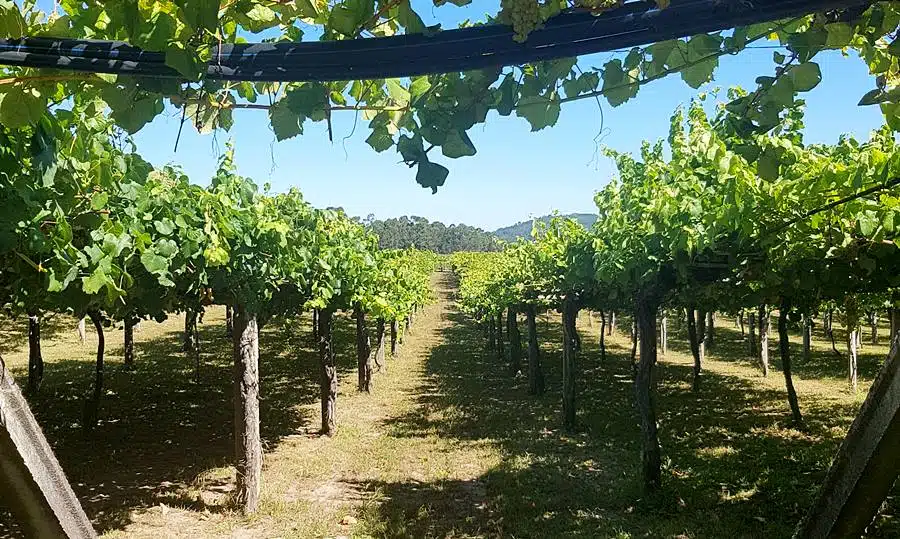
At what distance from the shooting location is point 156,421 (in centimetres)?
1112

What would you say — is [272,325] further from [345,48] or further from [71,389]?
[345,48]

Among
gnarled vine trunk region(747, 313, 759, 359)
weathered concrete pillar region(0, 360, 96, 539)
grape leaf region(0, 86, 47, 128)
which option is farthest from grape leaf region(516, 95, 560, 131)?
gnarled vine trunk region(747, 313, 759, 359)

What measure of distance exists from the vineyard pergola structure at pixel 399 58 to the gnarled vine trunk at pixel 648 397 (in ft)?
18.8

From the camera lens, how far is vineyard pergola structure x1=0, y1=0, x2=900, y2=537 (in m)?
1.08

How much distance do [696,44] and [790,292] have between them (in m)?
8.75

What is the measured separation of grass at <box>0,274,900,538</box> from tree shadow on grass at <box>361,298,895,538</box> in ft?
0.11

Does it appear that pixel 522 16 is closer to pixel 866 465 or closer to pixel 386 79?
pixel 386 79

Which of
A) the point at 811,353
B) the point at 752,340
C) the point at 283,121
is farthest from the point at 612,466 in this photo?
the point at 811,353

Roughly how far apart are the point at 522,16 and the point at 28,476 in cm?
184

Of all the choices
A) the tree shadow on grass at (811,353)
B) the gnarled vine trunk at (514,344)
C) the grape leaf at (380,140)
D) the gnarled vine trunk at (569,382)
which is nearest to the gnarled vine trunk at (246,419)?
the grape leaf at (380,140)

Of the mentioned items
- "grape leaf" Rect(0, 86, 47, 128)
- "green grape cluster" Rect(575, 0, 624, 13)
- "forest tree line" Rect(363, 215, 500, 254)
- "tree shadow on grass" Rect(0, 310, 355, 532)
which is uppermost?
"forest tree line" Rect(363, 215, 500, 254)

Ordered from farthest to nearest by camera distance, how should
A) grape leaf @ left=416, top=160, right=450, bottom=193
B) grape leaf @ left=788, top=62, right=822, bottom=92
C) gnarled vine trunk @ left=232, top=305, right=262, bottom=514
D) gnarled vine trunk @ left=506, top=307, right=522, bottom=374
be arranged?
1. gnarled vine trunk @ left=506, top=307, right=522, bottom=374
2. gnarled vine trunk @ left=232, top=305, right=262, bottom=514
3. grape leaf @ left=788, top=62, right=822, bottom=92
4. grape leaf @ left=416, top=160, right=450, bottom=193

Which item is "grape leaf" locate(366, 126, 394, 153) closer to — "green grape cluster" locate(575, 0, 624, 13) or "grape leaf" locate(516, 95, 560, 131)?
"grape leaf" locate(516, 95, 560, 131)

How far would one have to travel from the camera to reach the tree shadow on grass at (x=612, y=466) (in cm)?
620
